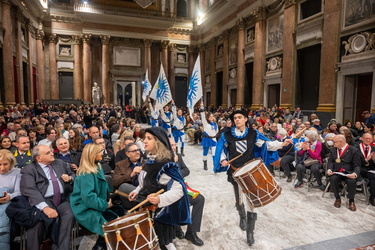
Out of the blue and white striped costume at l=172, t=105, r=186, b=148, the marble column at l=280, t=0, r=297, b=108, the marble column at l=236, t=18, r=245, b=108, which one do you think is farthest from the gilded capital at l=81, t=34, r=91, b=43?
the blue and white striped costume at l=172, t=105, r=186, b=148

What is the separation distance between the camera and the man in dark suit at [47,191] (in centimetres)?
304

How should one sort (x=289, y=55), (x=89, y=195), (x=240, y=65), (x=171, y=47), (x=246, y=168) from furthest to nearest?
(x=171, y=47) < (x=240, y=65) < (x=289, y=55) < (x=246, y=168) < (x=89, y=195)

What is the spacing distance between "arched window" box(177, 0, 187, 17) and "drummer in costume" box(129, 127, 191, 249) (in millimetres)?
29475

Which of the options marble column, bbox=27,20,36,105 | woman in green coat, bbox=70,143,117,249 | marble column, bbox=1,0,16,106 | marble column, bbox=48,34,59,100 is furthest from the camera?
marble column, bbox=48,34,59,100

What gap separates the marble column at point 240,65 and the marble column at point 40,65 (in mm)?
18567

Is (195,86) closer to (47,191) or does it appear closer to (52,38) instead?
(47,191)

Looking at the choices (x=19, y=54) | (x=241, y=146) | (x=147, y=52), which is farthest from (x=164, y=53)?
(x=241, y=146)

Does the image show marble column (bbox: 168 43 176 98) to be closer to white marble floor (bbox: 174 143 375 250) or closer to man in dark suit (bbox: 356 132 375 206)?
white marble floor (bbox: 174 143 375 250)

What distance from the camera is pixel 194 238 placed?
146 inches

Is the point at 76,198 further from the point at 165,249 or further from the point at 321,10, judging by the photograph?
the point at 321,10

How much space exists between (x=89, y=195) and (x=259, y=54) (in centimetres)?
1711

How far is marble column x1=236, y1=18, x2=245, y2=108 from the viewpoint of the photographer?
64.4 feet

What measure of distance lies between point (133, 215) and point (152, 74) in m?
27.9

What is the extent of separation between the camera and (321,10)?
507 inches
